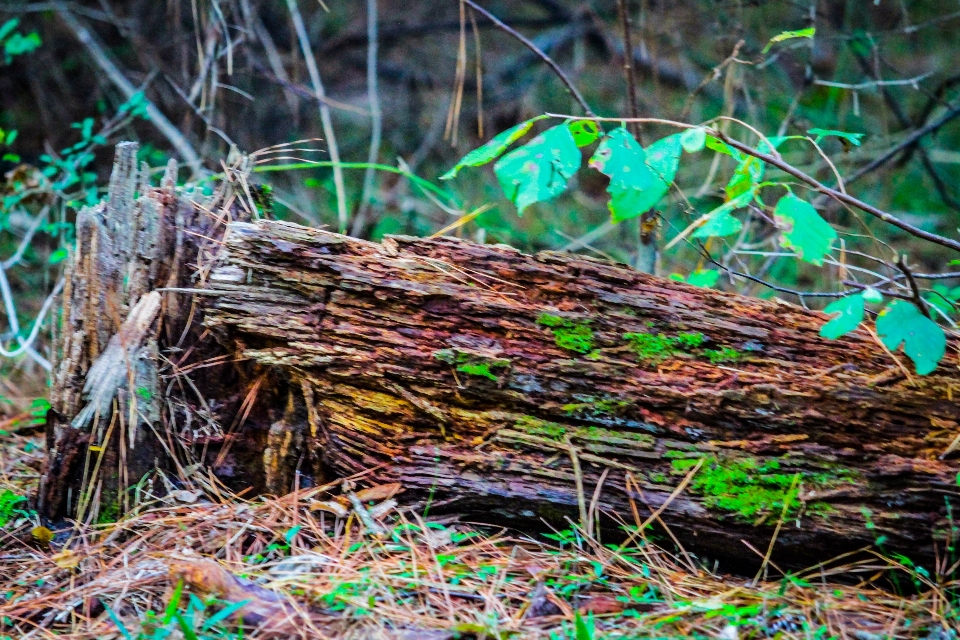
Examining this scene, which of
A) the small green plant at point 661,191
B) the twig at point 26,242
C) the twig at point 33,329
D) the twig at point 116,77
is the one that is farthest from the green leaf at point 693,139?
the twig at point 26,242

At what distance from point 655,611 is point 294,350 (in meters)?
1.04

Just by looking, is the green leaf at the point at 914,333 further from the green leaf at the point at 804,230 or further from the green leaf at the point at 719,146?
the green leaf at the point at 719,146

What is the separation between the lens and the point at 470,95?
582cm

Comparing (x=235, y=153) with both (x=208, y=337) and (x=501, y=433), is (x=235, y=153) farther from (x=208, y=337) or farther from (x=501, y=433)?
(x=501, y=433)

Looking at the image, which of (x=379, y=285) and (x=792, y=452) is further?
(x=379, y=285)

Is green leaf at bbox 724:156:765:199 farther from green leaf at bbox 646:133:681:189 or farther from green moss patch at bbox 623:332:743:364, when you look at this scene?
green moss patch at bbox 623:332:743:364

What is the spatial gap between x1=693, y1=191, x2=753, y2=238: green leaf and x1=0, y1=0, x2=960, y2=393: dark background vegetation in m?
2.06

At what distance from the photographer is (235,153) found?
7.14 feet

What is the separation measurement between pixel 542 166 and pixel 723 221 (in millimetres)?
445

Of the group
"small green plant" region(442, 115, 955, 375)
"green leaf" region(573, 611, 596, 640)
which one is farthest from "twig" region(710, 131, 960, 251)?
"green leaf" region(573, 611, 596, 640)

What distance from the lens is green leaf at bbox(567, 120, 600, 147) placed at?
164 cm

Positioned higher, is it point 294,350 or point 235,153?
point 235,153

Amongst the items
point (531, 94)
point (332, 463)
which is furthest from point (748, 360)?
point (531, 94)

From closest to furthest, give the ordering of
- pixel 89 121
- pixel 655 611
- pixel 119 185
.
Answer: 1. pixel 655 611
2. pixel 119 185
3. pixel 89 121
